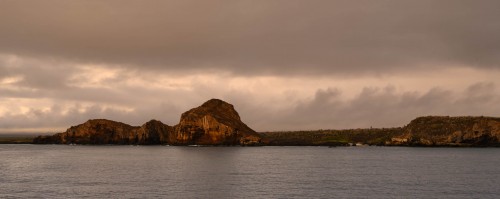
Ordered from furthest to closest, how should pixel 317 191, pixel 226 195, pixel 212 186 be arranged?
pixel 212 186 < pixel 317 191 < pixel 226 195

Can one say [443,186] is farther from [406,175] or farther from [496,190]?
[406,175]

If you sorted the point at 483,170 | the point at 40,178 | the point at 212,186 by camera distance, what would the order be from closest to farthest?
the point at 212,186 < the point at 40,178 < the point at 483,170

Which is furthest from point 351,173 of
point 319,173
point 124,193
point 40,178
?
point 40,178

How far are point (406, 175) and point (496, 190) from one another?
2663cm

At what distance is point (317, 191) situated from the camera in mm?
83875

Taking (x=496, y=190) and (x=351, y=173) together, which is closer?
(x=496, y=190)

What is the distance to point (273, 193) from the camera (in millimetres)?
80875

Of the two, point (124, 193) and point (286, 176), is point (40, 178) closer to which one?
point (124, 193)

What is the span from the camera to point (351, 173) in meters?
116

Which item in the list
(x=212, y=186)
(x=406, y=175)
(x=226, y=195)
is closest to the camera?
(x=226, y=195)

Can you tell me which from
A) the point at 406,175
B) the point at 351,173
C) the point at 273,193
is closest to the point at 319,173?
the point at 351,173

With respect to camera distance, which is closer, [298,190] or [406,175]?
[298,190]

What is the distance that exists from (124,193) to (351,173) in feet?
177

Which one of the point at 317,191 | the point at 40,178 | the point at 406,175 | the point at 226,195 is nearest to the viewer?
the point at 226,195
